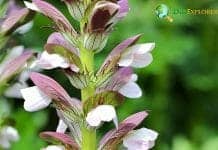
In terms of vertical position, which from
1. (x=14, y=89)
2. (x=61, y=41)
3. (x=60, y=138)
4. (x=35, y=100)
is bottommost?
(x=14, y=89)

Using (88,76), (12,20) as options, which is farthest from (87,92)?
(12,20)

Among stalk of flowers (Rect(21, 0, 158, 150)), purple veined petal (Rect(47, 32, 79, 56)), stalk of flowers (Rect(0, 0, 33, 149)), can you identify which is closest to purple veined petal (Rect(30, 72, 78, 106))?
stalk of flowers (Rect(21, 0, 158, 150))

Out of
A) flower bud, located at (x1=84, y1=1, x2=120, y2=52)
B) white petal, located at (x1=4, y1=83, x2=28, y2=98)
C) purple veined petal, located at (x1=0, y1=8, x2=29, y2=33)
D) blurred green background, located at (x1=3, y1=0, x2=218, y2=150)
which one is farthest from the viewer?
blurred green background, located at (x1=3, y1=0, x2=218, y2=150)

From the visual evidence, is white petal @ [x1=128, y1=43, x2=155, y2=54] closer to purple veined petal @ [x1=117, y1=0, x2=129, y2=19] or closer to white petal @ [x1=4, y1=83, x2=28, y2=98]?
purple veined petal @ [x1=117, y1=0, x2=129, y2=19]

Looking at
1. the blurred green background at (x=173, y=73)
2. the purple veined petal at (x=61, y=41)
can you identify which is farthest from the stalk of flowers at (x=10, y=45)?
the blurred green background at (x=173, y=73)

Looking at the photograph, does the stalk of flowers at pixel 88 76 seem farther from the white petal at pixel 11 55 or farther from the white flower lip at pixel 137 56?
the white petal at pixel 11 55

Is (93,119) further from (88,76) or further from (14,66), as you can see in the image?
(14,66)

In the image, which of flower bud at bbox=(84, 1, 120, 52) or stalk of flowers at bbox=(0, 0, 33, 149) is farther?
stalk of flowers at bbox=(0, 0, 33, 149)
